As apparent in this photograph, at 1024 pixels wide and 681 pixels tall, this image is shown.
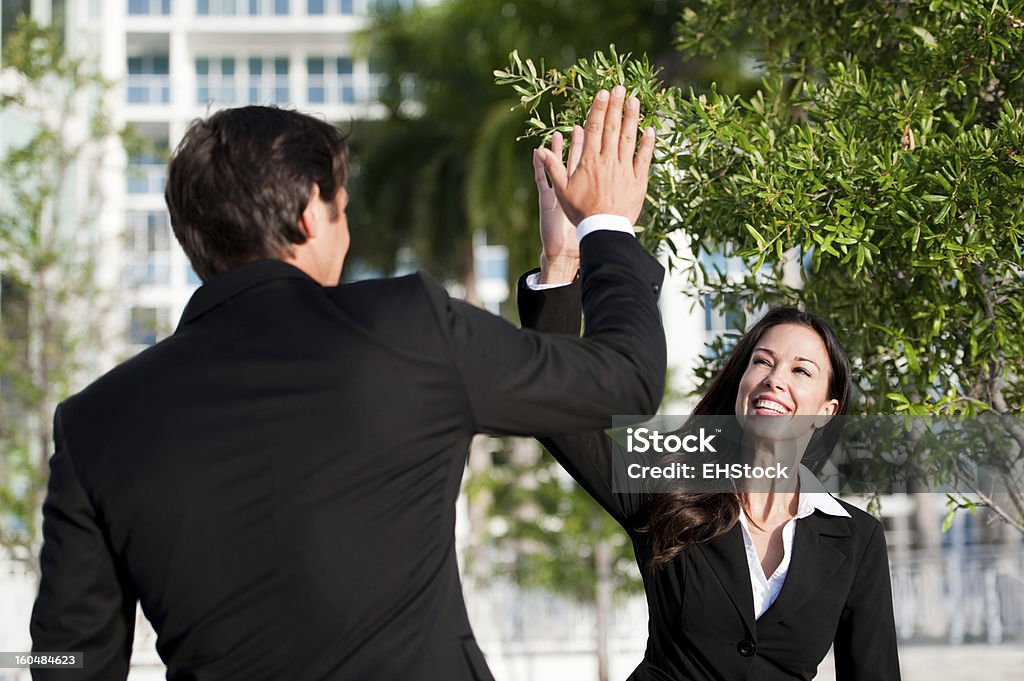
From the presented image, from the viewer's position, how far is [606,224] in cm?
194

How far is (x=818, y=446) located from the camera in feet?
11.2

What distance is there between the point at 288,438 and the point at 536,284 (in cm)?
74

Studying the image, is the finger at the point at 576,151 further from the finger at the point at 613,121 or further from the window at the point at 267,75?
the window at the point at 267,75

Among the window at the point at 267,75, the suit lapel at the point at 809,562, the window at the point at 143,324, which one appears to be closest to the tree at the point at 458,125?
the window at the point at 143,324

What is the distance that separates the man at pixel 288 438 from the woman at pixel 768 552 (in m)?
1.08

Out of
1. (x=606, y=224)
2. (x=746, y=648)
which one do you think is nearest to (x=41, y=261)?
(x=746, y=648)

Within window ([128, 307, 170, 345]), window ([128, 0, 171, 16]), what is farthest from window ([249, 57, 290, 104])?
window ([128, 307, 170, 345])

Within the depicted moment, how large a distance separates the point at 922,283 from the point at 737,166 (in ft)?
2.16

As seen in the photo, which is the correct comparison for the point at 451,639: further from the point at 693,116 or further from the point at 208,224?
the point at 693,116

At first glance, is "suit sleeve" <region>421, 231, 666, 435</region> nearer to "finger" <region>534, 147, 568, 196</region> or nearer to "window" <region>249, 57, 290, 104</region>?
"finger" <region>534, 147, 568, 196</region>

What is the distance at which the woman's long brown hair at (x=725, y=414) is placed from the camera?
307cm

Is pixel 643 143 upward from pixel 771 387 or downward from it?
upward

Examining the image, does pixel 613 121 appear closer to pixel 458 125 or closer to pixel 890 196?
pixel 890 196

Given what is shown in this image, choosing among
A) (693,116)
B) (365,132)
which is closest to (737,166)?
(693,116)
